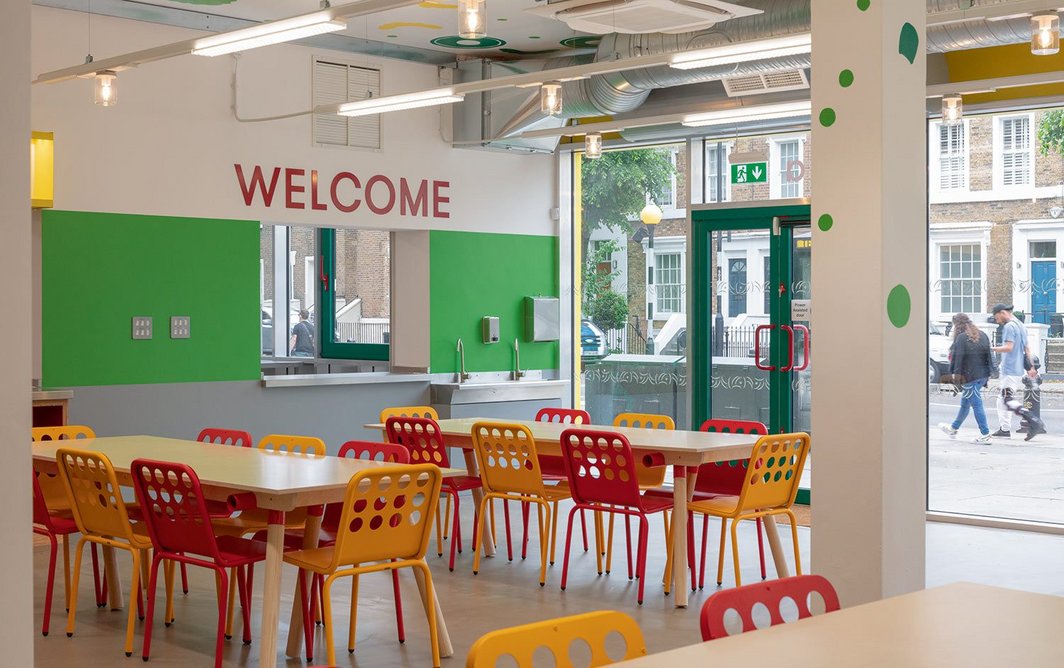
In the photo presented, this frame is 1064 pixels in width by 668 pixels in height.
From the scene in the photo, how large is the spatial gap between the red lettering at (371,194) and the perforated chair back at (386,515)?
544cm

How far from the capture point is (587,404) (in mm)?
12062

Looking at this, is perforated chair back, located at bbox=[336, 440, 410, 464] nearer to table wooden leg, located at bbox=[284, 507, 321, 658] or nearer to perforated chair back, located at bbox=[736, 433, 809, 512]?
table wooden leg, located at bbox=[284, 507, 321, 658]

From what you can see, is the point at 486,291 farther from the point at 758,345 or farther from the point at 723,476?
the point at 723,476

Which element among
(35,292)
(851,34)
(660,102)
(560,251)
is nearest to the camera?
(851,34)

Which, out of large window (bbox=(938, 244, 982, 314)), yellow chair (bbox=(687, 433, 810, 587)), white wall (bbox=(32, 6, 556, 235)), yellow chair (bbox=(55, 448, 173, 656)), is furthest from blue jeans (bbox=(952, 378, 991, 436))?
yellow chair (bbox=(55, 448, 173, 656))

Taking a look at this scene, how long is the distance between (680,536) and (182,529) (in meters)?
2.67

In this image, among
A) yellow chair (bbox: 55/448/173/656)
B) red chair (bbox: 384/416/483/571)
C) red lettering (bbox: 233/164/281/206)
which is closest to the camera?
yellow chair (bbox: 55/448/173/656)

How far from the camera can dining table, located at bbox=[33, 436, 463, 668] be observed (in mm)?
5020

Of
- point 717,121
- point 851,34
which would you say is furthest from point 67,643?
point 717,121

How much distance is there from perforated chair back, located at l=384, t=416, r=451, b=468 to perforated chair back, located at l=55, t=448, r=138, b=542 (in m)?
2.19

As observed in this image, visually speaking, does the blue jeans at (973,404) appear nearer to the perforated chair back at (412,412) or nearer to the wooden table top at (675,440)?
the wooden table top at (675,440)

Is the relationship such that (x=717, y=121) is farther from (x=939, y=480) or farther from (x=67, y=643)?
(x=67, y=643)

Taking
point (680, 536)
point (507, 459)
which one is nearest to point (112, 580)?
point (507, 459)

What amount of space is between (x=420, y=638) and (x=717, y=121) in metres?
5.05
